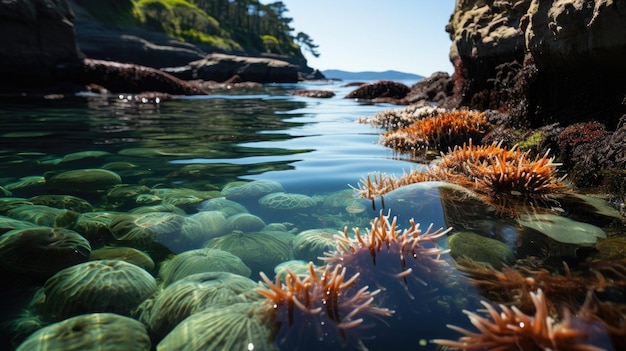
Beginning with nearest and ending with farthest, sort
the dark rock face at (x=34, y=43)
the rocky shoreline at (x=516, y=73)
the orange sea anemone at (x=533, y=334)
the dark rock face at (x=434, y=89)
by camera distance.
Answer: the orange sea anemone at (x=533, y=334) → the rocky shoreline at (x=516, y=73) → the dark rock face at (x=34, y=43) → the dark rock face at (x=434, y=89)

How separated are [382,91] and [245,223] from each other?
18623 millimetres

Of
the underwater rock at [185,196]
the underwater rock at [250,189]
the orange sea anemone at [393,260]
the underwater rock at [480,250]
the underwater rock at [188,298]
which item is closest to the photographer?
the underwater rock at [188,298]

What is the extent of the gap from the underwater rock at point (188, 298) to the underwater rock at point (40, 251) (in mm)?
725

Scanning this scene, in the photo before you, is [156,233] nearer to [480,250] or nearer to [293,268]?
[293,268]

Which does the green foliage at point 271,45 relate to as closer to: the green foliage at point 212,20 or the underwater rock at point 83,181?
the green foliage at point 212,20

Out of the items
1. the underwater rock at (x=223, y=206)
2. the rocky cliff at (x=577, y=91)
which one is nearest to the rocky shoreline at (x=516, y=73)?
the rocky cliff at (x=577, y=91)

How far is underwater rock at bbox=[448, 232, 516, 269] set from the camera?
87.3 inches

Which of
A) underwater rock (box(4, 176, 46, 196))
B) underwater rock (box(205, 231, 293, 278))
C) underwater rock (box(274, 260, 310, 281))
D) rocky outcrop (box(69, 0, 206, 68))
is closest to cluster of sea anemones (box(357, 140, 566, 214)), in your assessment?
underwater rock (box(205, 231, 293, 278))

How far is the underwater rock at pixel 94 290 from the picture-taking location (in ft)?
6.49

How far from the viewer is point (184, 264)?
7.97ft

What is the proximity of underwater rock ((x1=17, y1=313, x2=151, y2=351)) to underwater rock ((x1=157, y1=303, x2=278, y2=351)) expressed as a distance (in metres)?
0.13

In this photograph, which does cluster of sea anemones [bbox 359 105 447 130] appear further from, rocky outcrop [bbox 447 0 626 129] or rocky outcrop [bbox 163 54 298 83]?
rocky outcrop [bbox 163 54 298 83]

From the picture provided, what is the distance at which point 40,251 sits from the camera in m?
2.37

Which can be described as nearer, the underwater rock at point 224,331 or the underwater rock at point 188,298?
the underwater rock at point 224,331
